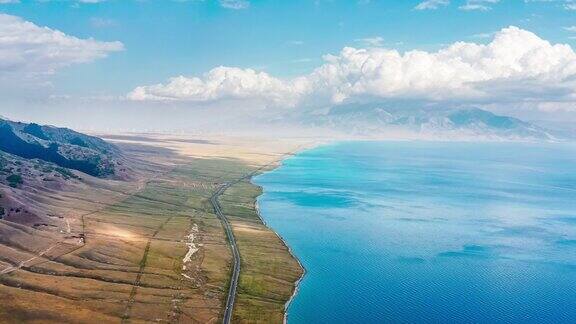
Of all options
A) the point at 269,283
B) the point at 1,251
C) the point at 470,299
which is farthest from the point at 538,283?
the point at 1,251

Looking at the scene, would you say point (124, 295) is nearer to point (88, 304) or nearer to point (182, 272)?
point (88, 304)

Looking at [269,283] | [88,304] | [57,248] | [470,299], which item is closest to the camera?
[88,304]

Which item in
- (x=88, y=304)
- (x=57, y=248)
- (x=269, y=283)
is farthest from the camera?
(x=57, y=248)

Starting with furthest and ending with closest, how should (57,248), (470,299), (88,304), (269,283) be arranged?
(57,248)
(269,283)
(470,299)
(88,304)

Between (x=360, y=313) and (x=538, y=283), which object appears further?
(x=538, y=283)

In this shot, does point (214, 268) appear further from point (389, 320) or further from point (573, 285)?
point (573, 285)

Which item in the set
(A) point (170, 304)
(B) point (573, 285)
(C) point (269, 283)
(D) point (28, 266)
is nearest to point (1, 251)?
(D) point (28, 266)

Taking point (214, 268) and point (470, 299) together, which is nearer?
point (470, 299)

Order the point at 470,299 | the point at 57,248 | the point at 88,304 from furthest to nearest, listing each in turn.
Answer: the point at 57,248 < the point at 470,299 < the point at 88,304
